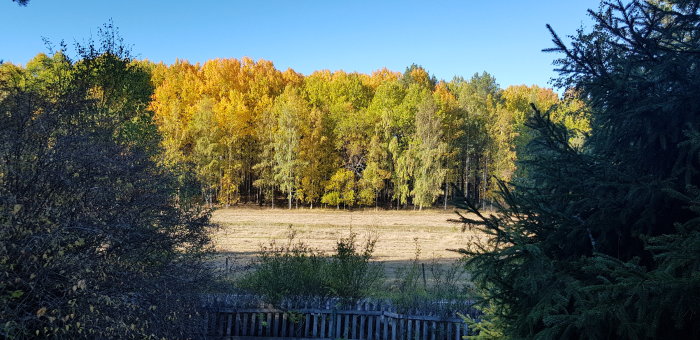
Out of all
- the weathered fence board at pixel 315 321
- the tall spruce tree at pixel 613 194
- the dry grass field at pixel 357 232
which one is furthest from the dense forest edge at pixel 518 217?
the dry grass field at pixel 357 232

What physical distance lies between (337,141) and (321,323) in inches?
1537

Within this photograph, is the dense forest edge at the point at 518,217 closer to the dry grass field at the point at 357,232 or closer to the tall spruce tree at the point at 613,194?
the tall spruce tree at the point at 613,194

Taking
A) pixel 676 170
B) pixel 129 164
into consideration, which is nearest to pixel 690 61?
pixel 676 170

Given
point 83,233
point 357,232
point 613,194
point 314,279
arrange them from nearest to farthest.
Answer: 1. point 613,194
2. point 83,233
3. point 314,279
4. point 357,232

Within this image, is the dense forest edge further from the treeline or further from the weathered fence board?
the treeline

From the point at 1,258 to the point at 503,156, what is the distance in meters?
48.6

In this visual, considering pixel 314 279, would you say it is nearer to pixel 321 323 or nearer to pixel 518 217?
pixel 321 323

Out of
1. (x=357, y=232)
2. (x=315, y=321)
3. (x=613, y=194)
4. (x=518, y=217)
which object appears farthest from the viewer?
(x=357, y=232)

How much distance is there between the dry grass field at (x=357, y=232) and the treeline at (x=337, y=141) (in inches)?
109

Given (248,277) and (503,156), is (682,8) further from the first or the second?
(503,156)

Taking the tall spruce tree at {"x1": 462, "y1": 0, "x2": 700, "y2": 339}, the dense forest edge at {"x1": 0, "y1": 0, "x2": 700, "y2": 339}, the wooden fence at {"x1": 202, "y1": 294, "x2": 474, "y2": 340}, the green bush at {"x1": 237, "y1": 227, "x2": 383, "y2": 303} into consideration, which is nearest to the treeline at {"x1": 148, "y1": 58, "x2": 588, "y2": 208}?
the green bush at {"x1": 237, "y1": 227, "x2": 383, "y2": 303}

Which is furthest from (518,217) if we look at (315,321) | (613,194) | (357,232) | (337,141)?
(337,141)

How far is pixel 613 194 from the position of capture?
3.59 m

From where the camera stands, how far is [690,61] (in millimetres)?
3385
